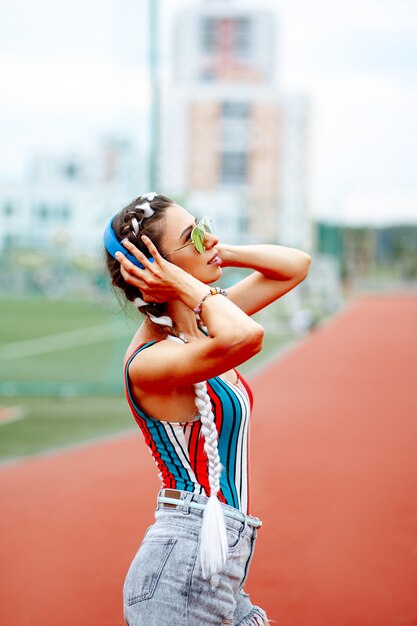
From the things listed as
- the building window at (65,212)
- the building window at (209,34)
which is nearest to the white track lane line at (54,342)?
the building window at (65,212)

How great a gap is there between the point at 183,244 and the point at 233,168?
85.8 metres

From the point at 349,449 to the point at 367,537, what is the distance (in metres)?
2.75

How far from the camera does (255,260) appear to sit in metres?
2.73

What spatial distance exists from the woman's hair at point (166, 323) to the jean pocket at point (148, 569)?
12 centimetres

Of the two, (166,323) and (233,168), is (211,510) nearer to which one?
(166,323)

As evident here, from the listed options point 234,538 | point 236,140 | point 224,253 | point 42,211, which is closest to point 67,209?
point 42,211

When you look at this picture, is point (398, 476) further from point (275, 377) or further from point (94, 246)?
point (94, 246)

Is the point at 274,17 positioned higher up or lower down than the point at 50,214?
higher up

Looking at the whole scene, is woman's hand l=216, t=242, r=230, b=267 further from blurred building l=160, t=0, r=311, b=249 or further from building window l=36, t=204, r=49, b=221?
blurred building l=160, t=0, r=311, b=249

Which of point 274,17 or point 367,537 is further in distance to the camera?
point 274,17

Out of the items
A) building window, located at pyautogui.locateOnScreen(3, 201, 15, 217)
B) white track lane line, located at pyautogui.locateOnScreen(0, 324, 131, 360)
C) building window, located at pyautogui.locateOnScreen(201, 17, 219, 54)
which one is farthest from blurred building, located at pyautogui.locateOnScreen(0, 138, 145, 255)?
building window, located at pyautogui.locateOnScreen(201, 17, 219, 54)

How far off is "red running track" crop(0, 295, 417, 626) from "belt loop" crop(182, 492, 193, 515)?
96.9 inches

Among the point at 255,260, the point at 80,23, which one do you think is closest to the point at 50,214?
the point at 80,23

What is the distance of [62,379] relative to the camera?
43.8 ft
